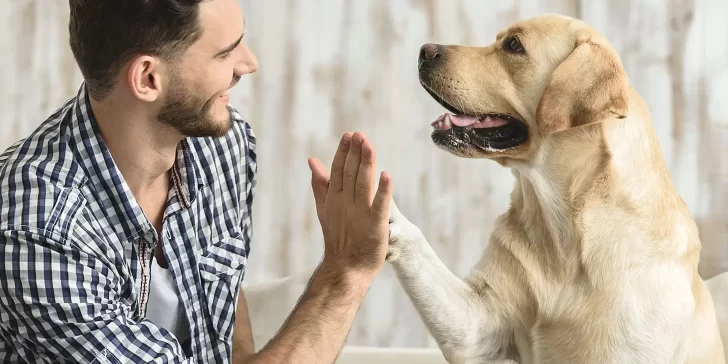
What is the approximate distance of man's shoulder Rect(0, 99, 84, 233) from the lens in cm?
118

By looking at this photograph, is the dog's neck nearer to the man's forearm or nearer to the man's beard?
the man's forearm

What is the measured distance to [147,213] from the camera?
4.91ft

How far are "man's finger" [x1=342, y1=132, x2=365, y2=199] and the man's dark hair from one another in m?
0.40

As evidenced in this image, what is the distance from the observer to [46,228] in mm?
1177

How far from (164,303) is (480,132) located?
2.48 ft

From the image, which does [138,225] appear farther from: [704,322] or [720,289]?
[720,289]

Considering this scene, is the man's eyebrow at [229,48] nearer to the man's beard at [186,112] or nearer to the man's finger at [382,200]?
the man's beard at [186,112]

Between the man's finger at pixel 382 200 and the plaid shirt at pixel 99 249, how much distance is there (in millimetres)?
423

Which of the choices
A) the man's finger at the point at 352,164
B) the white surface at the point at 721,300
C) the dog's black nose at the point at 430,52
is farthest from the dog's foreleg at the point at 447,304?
the white surface at the point at 721,300

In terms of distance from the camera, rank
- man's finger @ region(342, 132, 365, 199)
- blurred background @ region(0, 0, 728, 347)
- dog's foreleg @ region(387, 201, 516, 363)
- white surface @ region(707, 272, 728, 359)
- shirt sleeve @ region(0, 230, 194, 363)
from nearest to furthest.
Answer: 1. shirt sleeve @ region(0, 230, 194, 363)
2. man's finger @ region(342, 132, 365, 199)
3. dog's foreleg @ region(387, 201, 516, 363)
4. white surface @ region(707, 272, 728, 359)
5. blurred background @ region(0, 0, 728, 347)

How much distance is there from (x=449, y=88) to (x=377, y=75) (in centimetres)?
93

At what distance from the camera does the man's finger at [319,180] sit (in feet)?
4.58

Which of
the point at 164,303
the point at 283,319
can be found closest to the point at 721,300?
the point at 283,319

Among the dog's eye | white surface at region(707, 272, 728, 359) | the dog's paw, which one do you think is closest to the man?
the dog's paw
